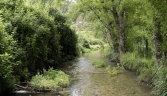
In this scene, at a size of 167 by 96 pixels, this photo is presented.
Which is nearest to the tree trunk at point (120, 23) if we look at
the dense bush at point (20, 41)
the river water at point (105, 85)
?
the river water at point (105, 85)

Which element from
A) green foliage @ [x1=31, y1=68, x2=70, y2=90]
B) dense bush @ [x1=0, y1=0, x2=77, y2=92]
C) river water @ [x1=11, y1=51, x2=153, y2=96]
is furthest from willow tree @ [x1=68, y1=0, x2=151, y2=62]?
green foliage @ [x1=31, y1=68, x2=70, y2=90]

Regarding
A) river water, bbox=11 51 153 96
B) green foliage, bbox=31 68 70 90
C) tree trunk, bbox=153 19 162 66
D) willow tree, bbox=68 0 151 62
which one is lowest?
river water, bbox=11 51 153 96

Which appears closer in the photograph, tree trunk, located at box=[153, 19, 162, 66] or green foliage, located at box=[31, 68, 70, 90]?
tree trunk, located at box=[153, 19, 162, 66]

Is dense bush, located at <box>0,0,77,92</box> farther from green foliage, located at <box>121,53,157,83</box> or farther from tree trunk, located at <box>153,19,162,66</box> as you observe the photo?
tree trunk, located at <box>153,19,162,66</box>

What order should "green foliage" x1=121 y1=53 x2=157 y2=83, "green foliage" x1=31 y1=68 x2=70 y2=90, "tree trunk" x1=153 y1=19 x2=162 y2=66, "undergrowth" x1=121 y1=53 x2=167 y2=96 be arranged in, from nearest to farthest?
"undergrowth" x1=121 y1=53 x2=167 y2=96, "tree trunk" x1=153 y1=19 x2=162 y2=66, "green foliage" x1=31 y1=68 x2=70 y2=90, "green foliage" x1=121 y1=53 x2=157 y2=83

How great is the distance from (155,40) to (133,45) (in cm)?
915

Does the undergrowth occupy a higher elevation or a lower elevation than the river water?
higher

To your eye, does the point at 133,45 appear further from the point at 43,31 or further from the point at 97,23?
the point at 43,31

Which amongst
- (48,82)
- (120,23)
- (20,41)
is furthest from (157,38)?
(120,23)

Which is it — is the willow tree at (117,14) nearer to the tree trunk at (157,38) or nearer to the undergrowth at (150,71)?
the undergrowth at (150,71)

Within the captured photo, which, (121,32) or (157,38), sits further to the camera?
(121,32)

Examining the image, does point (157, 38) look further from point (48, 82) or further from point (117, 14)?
point (117, 14)

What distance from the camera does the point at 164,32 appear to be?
33.2 ft

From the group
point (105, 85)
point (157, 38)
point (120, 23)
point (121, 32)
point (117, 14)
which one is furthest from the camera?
point (117, 14)
